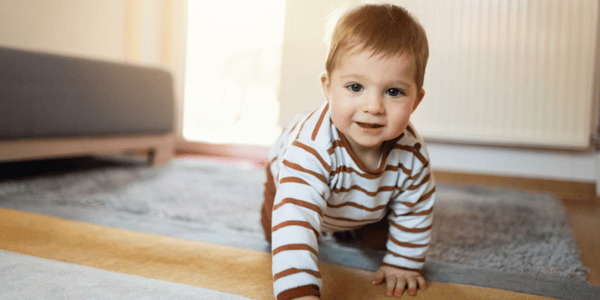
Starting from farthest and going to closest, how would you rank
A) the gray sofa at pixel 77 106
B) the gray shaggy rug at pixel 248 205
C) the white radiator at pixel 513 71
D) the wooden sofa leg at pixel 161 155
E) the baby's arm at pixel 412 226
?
the wooden sofa leg at pixel 161 155
the white radiator at pixel 513 71
the gray sofa at pixel 77 106
the gray shaggy rug at pixel 248 205
the baby's arm at pixel 412 226

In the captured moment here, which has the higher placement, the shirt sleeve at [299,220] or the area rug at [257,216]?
the shirt sleeve at [299,220]

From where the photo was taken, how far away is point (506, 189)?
58.6 inches

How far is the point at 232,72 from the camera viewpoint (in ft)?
6.15

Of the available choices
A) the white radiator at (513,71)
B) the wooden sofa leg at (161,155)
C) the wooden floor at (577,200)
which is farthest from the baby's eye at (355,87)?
the wooden sofa leg at (161,155)

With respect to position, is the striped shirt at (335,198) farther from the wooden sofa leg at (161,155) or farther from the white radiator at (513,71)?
the wooden sofa leg at (161,155)

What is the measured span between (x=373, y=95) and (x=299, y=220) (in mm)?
179

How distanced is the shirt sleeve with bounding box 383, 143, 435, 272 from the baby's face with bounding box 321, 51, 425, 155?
4.6 inches

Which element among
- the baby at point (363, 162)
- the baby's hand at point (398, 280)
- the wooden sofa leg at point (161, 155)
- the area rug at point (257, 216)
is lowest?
the wooden sofa leg at point (161, 155)

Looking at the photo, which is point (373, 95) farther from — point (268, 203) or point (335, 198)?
point (268, 203)

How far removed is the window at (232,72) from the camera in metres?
1.79

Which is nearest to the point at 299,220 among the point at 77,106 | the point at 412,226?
the point at 412,226

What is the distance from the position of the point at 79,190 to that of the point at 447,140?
127 centimetres

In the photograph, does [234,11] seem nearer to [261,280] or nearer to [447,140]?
[447,140]

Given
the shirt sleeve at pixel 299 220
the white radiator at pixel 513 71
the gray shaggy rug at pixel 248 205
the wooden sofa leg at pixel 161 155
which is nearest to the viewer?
the shirt sleeve at pixel 299 220
